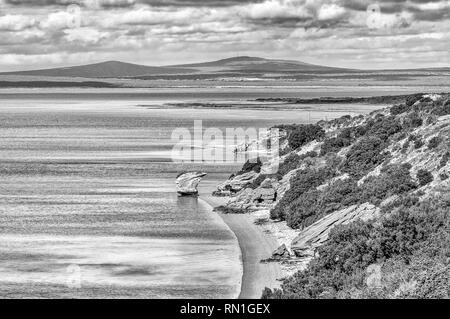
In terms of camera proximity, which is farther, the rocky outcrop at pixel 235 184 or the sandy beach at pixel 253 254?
the rocky outcrop at pixel 235 184

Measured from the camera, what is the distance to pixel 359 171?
179 feet

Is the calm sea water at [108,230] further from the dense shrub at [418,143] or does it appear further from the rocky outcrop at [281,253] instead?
the dense shrub at [418,143]

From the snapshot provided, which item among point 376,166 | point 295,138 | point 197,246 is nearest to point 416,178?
point 376,166

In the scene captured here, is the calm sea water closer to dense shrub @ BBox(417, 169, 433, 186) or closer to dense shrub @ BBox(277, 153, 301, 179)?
dense shrub @ BBox(277, 153, 301, 179)

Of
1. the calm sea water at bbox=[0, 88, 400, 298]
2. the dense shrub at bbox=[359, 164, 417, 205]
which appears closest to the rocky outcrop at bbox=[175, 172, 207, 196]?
the calm sea water at bbox=[0, 88, 400, 298]

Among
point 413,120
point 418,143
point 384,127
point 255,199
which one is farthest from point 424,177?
point 384,127

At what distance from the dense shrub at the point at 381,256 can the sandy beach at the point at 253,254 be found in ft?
4.69

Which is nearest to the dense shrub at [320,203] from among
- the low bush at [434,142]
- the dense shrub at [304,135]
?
the low bush at [434,142]

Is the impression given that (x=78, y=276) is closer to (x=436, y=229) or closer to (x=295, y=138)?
(x=436, y=229)

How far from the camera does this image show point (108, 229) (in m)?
50.6

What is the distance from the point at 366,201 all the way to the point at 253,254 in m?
6.87

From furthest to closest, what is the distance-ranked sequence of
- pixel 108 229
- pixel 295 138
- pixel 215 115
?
pixel 215 115
pixel 295 138
pixel 108 229

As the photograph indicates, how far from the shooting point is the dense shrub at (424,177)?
4388 centimetres
